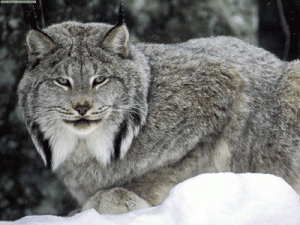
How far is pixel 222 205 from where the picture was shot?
177 cm

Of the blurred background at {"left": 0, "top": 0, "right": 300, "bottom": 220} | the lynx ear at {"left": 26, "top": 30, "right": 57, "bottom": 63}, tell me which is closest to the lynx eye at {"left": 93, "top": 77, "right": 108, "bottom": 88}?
the lynx ear at {"left": 26, "top": 30, "right": 57, "bottom": 63}

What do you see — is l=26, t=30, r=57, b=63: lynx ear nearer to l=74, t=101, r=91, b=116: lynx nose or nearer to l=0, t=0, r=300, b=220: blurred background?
l=74, t=101, r=91, b=116: lynx nose

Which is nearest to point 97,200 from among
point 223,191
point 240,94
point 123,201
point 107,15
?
point 123,201

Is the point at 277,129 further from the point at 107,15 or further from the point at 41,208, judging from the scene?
the point at 41,208

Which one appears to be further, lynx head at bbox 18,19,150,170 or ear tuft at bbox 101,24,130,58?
ear tuft at bbox 101,24,130,58

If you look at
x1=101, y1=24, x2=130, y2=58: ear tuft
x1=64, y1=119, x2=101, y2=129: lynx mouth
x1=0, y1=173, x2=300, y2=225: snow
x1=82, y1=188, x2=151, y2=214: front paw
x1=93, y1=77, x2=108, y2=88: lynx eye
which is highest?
x1=101, y1=24, x2=130, y2=58: ear tuft

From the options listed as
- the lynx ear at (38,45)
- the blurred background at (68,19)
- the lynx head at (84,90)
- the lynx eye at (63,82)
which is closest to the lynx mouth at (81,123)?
the lynx head at (84,90)

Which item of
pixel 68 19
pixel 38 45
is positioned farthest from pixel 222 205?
pixel 68 19

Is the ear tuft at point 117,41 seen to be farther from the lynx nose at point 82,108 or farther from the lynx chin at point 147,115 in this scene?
the lynx nose at point 82,108

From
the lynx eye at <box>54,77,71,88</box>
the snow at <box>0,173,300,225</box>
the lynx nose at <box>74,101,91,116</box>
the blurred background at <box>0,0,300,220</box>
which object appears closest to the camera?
the snow at <box>0,173,300,225</box>

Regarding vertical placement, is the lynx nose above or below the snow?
above

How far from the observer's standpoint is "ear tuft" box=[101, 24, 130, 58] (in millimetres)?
2365

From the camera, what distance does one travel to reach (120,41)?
7.94 ft

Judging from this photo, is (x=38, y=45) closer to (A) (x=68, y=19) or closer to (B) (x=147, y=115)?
(B) (x=147, y=115)
